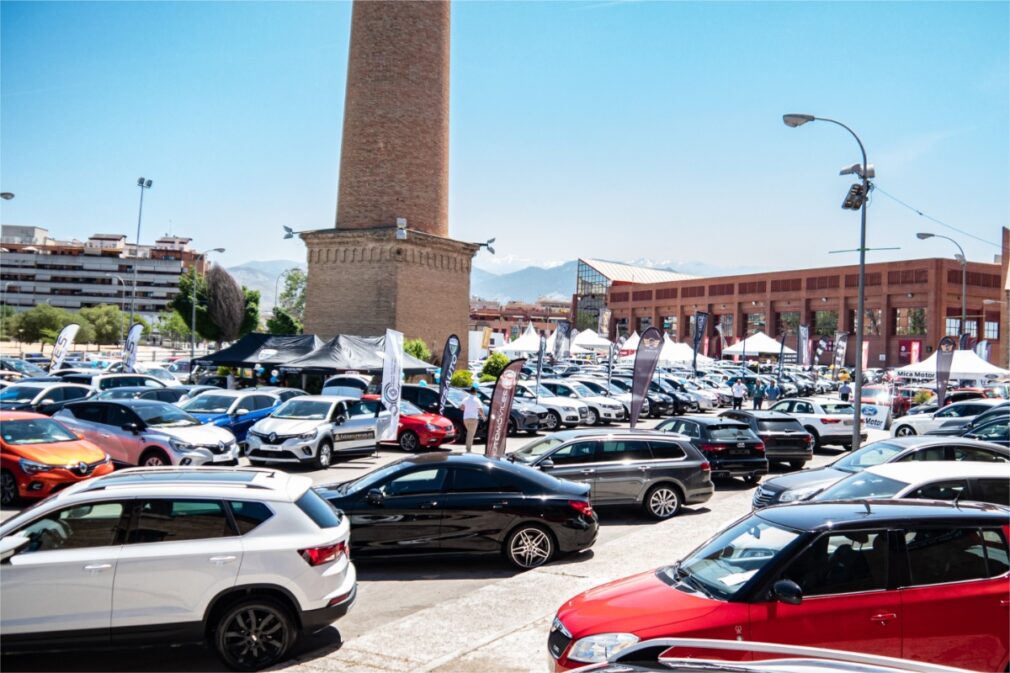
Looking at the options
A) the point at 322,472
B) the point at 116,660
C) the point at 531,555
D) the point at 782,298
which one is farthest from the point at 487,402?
the point at 782,298

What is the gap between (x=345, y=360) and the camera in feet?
97.2

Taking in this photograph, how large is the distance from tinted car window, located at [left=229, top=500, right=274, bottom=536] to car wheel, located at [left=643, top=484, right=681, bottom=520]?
7570 millimetres

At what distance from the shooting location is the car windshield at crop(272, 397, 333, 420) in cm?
1830

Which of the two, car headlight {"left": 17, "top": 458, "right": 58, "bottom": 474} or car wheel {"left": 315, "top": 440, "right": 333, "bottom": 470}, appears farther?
car wheel {"left": 315, "top": 440, "right": 333, "bottom": 470}

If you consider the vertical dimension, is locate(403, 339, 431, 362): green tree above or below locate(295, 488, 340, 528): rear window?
above

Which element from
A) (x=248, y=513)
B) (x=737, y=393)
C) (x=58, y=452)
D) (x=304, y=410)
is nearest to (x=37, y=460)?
(x=58, y=452)

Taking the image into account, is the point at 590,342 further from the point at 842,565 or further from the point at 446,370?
the point at 842,565

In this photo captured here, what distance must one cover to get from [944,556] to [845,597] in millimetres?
872

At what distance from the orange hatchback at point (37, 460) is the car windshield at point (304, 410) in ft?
16.8

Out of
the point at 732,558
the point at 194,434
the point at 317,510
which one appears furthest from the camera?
the point at 194,434

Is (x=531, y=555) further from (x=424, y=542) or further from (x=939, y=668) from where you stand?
(x=939, y=668)

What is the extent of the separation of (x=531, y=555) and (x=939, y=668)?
6912 millimetres

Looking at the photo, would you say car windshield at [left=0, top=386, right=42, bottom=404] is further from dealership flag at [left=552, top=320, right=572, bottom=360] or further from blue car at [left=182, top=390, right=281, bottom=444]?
dealership flag at [left=552, top=320, right=572, bottom=360]

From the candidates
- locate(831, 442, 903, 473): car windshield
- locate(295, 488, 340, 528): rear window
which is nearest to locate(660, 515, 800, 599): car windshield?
locate(295, 488, 340, 528): rear window
